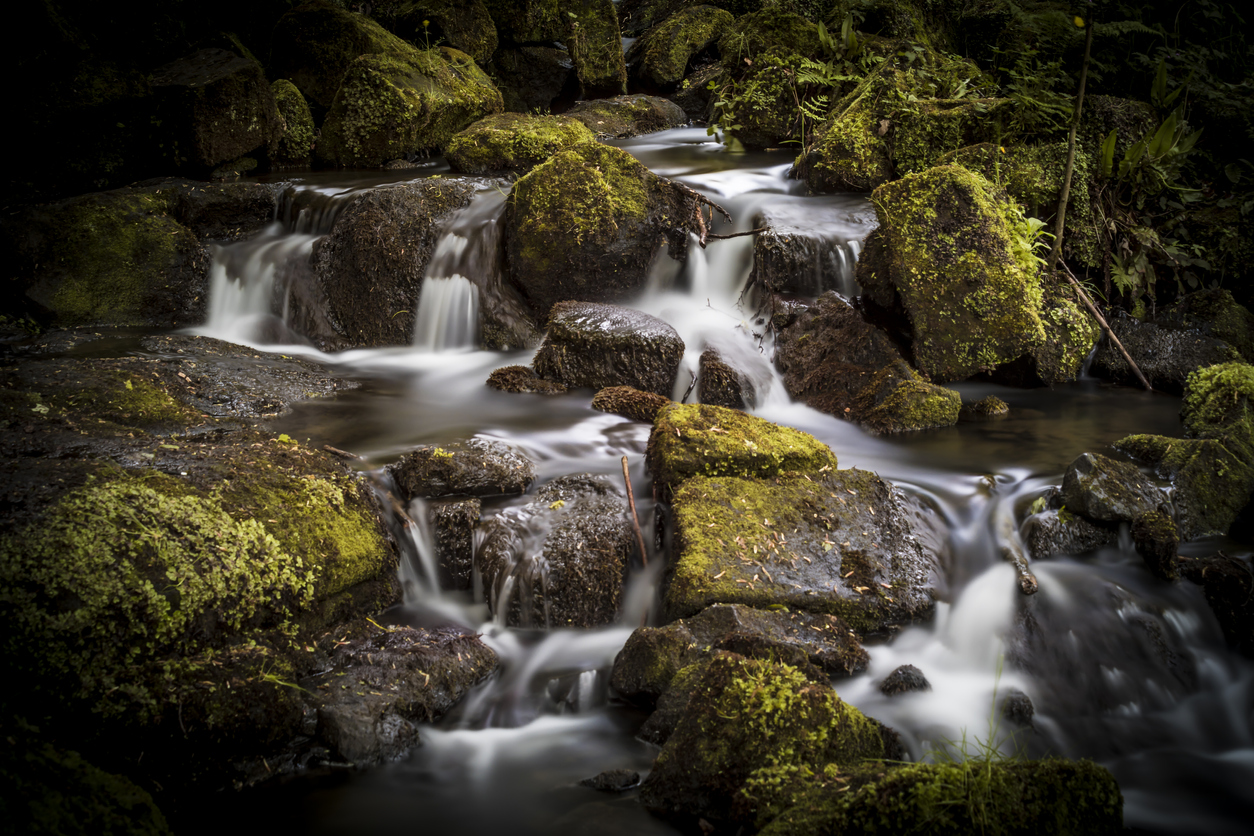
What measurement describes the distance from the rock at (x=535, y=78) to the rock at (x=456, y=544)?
11.8m

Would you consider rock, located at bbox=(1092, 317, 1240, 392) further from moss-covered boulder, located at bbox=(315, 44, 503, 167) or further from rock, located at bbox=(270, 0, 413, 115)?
rock, located at bbox=(270, 0, 413, 115)

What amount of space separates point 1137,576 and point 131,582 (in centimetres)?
484

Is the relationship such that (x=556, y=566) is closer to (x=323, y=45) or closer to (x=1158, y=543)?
(x=1158, y=543)

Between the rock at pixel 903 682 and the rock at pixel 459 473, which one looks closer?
the rock at pixel 903 682

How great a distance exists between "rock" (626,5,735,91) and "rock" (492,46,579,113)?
151 cm

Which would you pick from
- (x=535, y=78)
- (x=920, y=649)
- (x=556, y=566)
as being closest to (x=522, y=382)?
(x=556, y=566)

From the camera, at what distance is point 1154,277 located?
7684mm

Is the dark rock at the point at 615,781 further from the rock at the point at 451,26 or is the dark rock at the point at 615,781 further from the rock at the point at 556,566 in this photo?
the rock at the point at 451,26

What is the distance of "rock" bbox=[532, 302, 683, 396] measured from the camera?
6.28 m

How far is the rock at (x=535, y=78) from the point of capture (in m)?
14.3

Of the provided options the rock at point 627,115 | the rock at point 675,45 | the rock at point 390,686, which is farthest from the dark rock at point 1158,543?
the rock at point 675,45

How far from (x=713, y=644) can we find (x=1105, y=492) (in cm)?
261

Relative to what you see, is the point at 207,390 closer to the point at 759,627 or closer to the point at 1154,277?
the point at 759,627

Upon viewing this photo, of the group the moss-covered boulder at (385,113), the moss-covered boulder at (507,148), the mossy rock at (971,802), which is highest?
the moss-covered boulder at (385,113)
